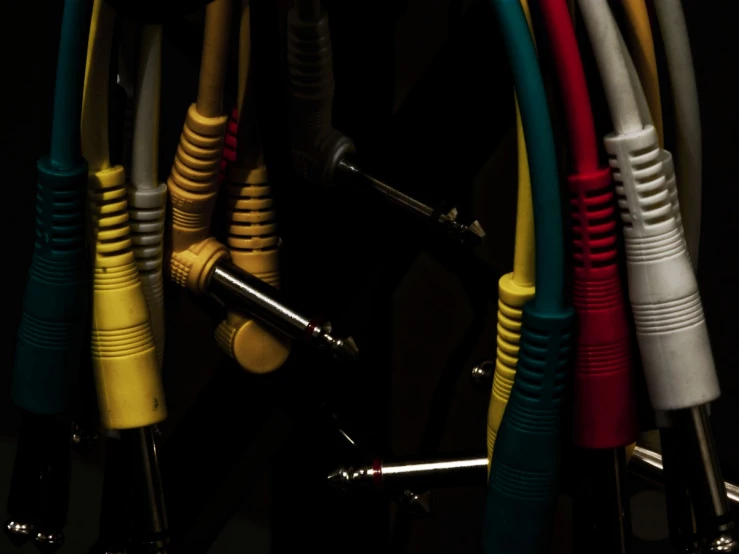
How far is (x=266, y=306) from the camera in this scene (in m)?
0.53

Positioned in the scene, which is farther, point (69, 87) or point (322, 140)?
point (322, 140)

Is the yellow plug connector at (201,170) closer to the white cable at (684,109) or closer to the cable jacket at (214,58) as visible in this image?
the cable jacket at (214,58)

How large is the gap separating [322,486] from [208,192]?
24cm

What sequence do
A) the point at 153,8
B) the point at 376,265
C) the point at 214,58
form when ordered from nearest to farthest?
the point at 153,8
the point at 214,58
the point at 376,265

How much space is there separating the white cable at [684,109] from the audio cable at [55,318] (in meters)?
0.23

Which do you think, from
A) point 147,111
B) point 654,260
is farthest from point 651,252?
point 147,111

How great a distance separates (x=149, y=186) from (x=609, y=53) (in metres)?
0.21

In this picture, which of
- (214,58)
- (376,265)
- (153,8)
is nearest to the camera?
(153,8)

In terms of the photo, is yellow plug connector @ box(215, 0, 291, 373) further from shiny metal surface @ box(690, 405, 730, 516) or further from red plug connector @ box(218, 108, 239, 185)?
shiny metal surface @ box(690, 405, 730, 516)

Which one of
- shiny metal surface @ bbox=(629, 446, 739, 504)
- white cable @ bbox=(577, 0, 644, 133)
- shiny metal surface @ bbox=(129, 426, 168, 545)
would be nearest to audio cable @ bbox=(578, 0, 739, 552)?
white cable @ bbox=(577, 0, 644, 133)

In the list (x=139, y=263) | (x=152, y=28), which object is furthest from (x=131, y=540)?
(x=152, y=28)

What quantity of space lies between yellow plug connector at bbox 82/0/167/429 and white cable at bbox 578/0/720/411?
206 millimetres

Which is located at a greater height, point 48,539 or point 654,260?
point 654,260

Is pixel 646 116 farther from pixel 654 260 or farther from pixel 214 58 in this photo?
pixel 214 58
